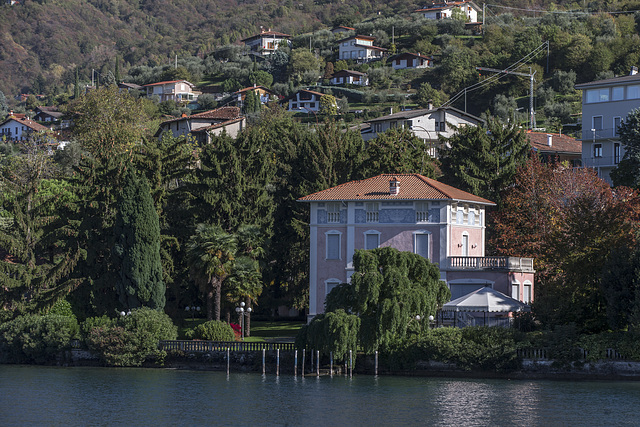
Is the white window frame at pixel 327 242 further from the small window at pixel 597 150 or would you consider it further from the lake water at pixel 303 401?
the small window at pixel 597 150

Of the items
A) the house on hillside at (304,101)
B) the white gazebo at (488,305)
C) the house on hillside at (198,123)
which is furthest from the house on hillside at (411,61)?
the white gazebo at (488,305)

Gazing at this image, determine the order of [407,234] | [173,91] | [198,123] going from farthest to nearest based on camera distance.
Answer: [173,91], [198,123], [407,234]

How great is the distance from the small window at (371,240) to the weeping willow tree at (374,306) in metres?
7.60

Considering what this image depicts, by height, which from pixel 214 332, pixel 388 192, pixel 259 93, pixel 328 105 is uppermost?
pixel 259 93

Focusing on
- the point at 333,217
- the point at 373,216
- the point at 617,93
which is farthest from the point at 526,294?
the point at 617,93

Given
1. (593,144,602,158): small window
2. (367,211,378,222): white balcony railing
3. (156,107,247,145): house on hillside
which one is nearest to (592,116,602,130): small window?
(593,144,602,158): small window

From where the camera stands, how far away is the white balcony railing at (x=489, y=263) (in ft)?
185

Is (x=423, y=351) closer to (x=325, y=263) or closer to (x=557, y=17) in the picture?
(x=325, y=263)

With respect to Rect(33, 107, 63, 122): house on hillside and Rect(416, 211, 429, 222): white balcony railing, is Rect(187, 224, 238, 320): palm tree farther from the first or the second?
Rect(33, 107, 63, 122): house on hillside

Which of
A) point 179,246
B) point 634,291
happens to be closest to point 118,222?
point 179,246

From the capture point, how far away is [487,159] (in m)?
69.2

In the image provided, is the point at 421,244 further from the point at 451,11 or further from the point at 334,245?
the point at 451,11

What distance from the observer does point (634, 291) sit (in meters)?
47.5

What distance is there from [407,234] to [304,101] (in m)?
90.9
